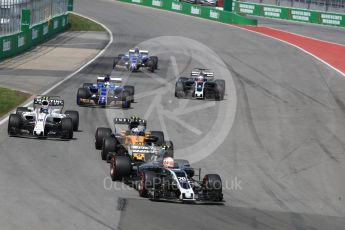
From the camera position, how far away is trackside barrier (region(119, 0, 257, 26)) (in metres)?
74.8

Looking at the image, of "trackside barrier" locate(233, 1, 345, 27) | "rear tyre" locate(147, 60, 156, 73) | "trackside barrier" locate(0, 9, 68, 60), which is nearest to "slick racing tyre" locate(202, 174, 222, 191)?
"rear tyre" locate(147, 60, 156, 73)

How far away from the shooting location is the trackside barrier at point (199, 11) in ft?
245

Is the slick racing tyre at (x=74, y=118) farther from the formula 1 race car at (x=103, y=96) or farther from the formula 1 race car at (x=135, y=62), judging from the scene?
the formula 1 race car at (x=135, y=62)

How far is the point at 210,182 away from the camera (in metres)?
19.7

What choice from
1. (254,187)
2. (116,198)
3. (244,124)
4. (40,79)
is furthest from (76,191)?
(40,79)

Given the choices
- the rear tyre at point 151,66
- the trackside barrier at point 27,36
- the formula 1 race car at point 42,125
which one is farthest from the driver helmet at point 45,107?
the trackside barrier at point 27,36

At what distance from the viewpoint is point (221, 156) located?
2536cm

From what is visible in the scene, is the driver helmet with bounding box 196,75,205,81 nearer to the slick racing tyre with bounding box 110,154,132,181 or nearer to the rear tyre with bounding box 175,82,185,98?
the rear tyre with bounding box 175,82,185,98

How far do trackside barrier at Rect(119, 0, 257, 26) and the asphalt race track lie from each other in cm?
2362

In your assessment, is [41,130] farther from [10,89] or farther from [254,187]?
[10,89]

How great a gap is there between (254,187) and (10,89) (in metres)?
17.2

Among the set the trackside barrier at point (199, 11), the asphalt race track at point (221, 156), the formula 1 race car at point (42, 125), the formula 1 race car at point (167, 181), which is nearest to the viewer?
the asphalt race track at point (221, 156)

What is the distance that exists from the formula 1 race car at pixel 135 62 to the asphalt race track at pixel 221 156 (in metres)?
0.78

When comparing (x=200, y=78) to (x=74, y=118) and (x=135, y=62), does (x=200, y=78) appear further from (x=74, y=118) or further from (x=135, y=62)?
(x=74, y=118)
